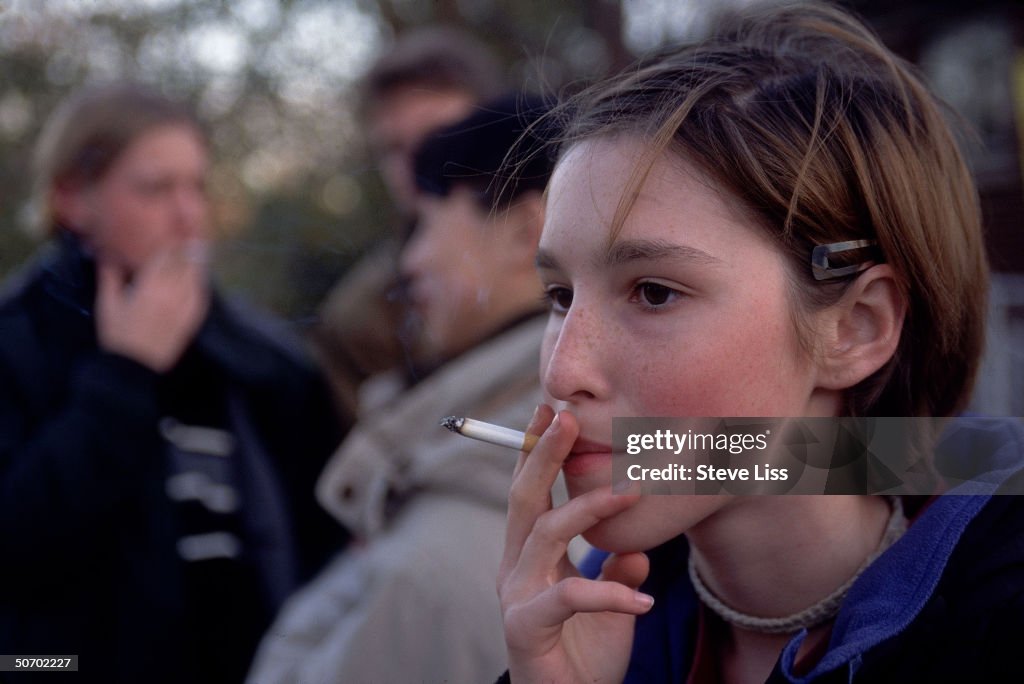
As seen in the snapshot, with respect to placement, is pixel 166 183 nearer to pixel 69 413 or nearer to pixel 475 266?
pixel 69 413

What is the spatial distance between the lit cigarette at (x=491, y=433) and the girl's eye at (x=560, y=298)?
6.2 inches

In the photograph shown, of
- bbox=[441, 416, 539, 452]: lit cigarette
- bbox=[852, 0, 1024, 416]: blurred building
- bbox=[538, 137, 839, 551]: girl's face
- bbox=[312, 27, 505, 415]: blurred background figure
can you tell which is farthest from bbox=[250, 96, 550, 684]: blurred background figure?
bbox=[852, 0, 1024, 416]: blurred building

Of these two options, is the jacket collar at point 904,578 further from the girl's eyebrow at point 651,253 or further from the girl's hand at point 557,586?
the girl's eyebrow at point 651,253

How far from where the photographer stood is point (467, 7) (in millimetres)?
5902

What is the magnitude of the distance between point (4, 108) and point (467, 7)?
15.0 feet

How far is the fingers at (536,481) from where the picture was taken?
2.97 feet

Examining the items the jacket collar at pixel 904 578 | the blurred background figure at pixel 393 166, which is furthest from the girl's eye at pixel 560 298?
the blurred background figure at pixel 393 166

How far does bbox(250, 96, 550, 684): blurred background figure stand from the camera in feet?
4.47

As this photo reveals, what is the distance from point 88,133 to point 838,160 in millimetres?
1536

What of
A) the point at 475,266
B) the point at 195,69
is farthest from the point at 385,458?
the point at 195,69

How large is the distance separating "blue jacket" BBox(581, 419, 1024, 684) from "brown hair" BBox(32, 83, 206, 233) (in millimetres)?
1628

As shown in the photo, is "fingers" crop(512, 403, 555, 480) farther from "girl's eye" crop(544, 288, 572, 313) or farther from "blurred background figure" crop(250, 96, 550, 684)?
"blurred background figure" crop(250, 96, 550, 684)

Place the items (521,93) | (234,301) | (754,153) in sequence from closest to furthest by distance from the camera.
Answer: (754,153) < (521,93) < (234,301)

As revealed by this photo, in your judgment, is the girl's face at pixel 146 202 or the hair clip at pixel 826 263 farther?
the girl's face at pixel 146 202
